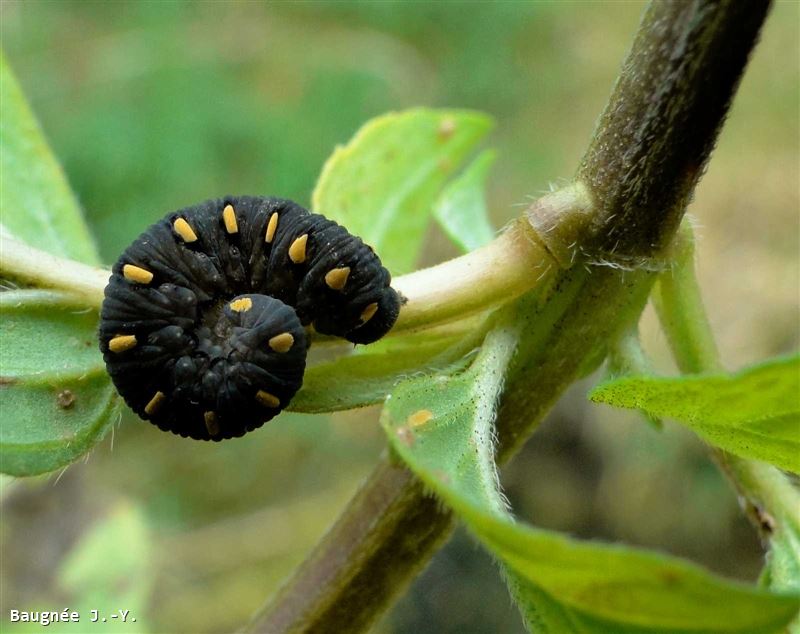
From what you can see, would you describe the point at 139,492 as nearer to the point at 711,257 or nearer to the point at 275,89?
the point at 275,89

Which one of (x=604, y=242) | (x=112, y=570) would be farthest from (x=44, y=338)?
(x=112, y=570)

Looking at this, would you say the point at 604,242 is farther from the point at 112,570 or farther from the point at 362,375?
the point at 112,570

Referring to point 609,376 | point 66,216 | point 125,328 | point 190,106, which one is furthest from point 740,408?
point 190,106

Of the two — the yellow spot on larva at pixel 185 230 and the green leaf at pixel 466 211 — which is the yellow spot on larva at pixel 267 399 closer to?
the yellow spot on larva at pixel 185 230

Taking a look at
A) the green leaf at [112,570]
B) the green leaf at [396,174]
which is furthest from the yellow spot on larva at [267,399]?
the green leaf at [112,570]

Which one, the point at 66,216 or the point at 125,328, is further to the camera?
the point at 66,216

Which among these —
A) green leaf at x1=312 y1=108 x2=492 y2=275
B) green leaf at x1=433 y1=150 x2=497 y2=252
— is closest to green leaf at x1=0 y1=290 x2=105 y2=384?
green leaf at x1=312 y1=108 x2=492 y2=275
